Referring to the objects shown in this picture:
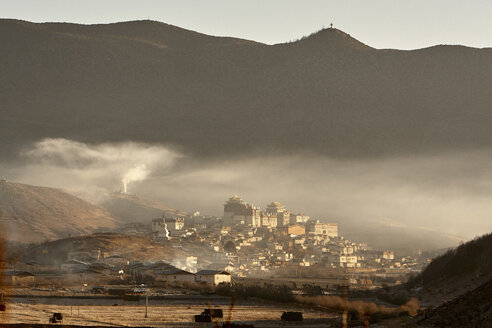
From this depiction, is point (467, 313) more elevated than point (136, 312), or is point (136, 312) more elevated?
point (136, 312)

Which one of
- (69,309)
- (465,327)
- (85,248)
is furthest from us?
(85,248)

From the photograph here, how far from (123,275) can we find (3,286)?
37973 mm

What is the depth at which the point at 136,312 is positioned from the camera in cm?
9031

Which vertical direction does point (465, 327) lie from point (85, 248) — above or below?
below

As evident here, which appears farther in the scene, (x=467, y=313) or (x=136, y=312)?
(x=136, y=312)

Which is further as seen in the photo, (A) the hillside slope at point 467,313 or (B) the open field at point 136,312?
(B) the open field at point 136,312

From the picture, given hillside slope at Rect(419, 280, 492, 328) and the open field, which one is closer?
hillside slope at Rect(419, 280, 492, 328)

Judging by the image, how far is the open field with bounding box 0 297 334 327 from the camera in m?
78.5

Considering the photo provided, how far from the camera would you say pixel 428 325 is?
204 ft

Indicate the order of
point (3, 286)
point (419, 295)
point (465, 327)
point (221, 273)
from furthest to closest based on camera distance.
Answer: point (221, 273), point (3, 286), point (419, 295), point (465, 327)

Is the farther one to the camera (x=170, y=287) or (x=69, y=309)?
(x=170, y=287)

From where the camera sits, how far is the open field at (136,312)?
7850cm

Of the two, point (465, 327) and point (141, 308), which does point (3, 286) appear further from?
point (465, 327)

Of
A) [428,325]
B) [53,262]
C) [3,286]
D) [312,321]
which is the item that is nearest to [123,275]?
[53,262]
